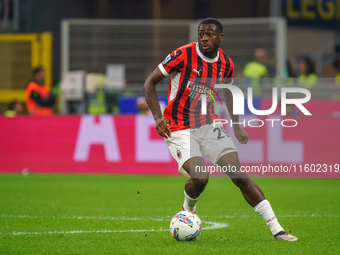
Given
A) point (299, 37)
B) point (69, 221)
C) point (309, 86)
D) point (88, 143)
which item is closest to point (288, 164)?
point (309, 86)

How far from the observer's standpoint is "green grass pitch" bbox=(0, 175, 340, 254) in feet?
22.4

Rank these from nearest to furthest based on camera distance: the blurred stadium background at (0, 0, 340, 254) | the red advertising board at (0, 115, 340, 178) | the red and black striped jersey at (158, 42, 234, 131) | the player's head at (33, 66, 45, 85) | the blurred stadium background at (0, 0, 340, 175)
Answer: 1. the red and black striped jersey at (158, 42, 234, 131)
2. the blurred stadium background at (0, 0, 340, 254)
3. the red advertising board at (0, 115, 340, 178)
4. the blurred stadium background at (0, 0, 340, 175)
5. the player's head at (33, 66, 45, 85)

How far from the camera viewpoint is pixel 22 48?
64.6 feet

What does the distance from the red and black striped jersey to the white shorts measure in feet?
0.26

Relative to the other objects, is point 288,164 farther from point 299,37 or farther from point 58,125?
point 299,37

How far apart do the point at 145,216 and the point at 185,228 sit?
2.28 metres

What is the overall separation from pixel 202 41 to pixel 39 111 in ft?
34.4

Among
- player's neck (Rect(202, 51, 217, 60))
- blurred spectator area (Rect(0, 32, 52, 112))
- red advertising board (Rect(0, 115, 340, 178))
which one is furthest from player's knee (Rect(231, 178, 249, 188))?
blurred spectator area (Rect(0, 32, 52, 112))

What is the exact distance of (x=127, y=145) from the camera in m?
15.8

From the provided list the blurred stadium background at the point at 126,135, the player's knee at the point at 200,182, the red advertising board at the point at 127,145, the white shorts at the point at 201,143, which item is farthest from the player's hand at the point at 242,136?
the red advertising board at the point at 127,145

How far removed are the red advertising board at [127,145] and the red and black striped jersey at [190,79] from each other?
7420mm

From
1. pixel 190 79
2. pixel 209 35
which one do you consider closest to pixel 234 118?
pixel 190 79

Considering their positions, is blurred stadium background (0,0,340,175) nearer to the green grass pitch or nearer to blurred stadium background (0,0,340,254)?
blurred stadium background (0,0,340,254)

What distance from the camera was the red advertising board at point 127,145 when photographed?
15211 mm
